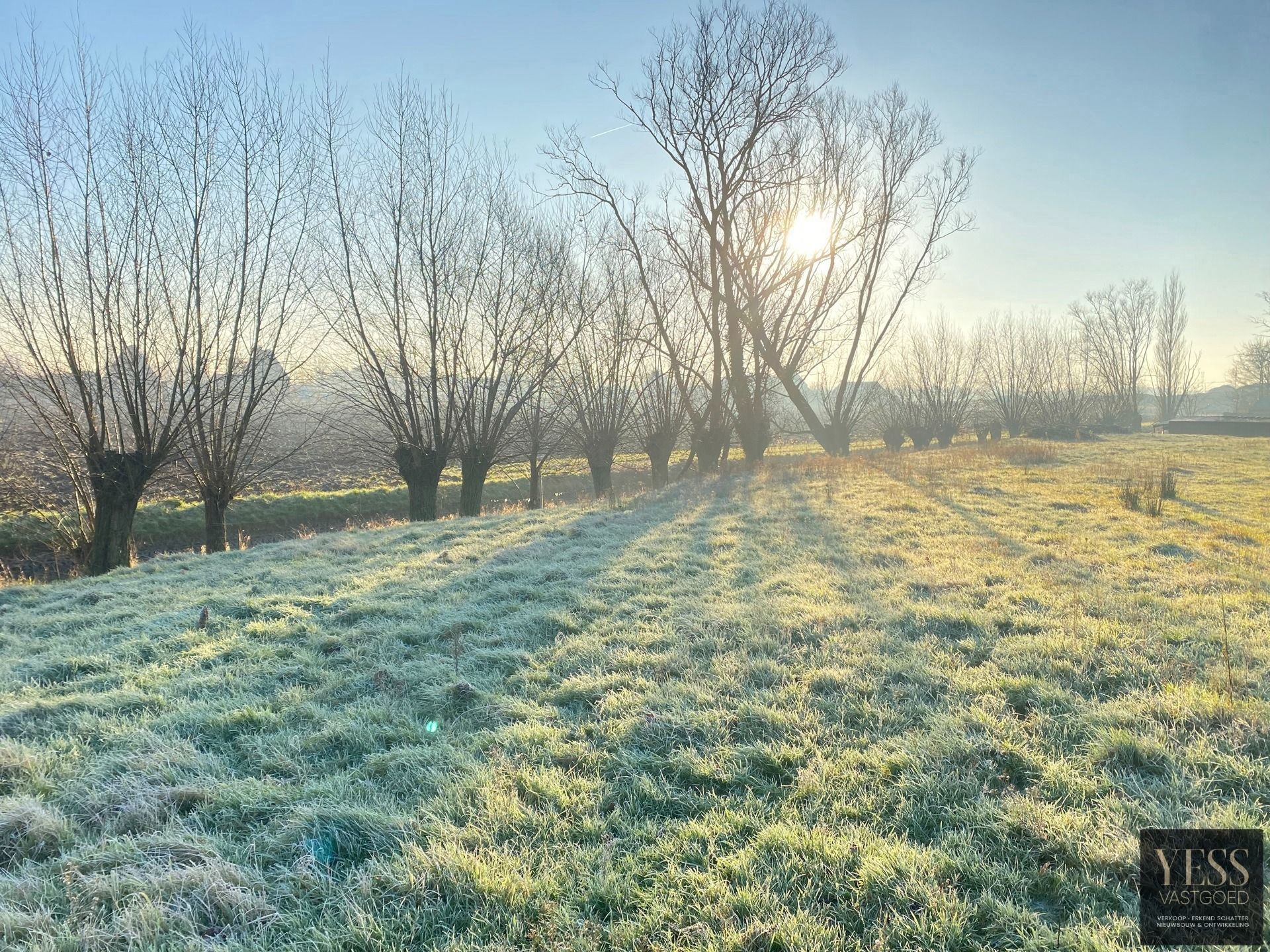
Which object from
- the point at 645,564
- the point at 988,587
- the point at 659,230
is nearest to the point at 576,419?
the point at 659,230

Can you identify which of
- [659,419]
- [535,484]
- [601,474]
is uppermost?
[659,419]

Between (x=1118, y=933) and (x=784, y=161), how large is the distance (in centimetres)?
1932

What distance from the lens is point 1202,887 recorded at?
1.95 metres

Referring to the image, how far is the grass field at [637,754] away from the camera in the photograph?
1992mm

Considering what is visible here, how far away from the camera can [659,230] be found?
59.6 feet

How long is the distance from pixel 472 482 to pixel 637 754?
1307 centimetres

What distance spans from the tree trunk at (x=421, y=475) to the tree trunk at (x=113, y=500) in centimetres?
471

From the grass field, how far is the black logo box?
75 millimetres

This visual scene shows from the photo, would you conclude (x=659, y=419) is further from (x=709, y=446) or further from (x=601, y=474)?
(x=601, y=474)

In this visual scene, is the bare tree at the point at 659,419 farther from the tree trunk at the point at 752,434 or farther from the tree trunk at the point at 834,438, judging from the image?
the tree trunk at the point at 834,438

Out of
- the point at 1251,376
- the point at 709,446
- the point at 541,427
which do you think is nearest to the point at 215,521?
the point at 541,427

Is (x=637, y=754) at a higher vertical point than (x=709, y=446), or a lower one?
lower

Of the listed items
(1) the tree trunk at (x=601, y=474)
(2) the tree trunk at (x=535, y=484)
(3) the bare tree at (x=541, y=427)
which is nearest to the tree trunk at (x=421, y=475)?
(3) the bare tree at (x=541, y=427)

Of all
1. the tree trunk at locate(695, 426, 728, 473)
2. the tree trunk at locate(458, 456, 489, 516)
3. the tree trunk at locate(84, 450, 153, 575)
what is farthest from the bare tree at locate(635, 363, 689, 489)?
the tree trunk at locate(84, 450, 153, 575)
